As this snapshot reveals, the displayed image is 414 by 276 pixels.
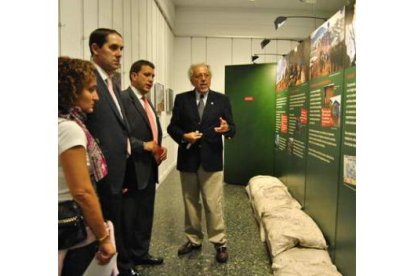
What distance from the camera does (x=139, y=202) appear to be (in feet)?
4.78

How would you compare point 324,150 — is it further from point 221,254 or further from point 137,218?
point 137,218

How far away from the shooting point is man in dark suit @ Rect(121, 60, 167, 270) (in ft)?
3.98

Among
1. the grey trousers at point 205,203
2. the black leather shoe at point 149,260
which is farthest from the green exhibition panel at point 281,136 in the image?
the black leather shoe at point 149,260

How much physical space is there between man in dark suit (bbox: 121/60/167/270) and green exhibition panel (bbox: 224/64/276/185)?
2.25 metres

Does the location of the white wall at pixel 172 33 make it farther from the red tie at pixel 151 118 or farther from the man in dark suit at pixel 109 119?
the red tie at pixel 151 118

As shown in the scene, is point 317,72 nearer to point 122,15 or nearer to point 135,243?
point 122,15

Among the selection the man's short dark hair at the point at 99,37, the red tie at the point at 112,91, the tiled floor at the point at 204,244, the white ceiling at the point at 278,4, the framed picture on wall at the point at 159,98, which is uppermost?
the white ceiling at the point at 278,4

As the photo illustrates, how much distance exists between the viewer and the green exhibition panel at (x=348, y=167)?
1431 mm

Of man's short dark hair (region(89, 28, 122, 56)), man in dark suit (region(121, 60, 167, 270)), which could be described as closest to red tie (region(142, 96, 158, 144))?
man in dark suit (region(121, 60, 167, 270))

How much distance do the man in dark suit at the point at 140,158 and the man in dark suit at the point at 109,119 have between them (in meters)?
0.19

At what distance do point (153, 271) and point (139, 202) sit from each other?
1.45 ft

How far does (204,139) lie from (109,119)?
975 millimetres

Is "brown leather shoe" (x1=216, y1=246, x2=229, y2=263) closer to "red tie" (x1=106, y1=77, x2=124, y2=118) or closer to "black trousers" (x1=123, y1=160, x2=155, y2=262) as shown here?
"black trousers" (x1=123, y1=160, x2=155, y2=262)
